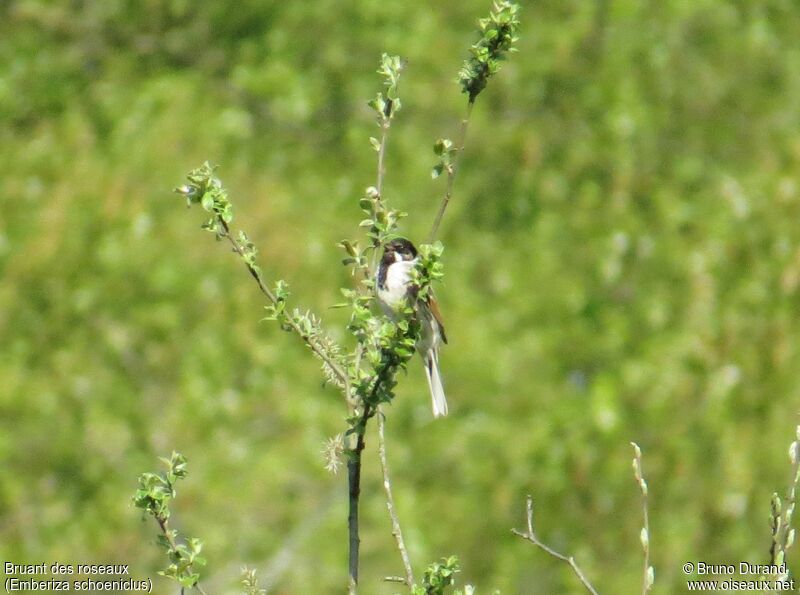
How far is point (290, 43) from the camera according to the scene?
941 cm

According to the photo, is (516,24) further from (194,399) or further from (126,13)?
(126,13)

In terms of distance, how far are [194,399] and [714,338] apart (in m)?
3.05

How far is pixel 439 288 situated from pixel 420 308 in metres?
3.65

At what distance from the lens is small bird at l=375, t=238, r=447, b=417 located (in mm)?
4434

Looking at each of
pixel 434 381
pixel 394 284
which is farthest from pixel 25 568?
pixel 394 284

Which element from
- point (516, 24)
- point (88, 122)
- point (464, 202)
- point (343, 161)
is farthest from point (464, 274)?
point (516, 24)

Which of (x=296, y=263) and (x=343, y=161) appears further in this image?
(x=343, y=161)

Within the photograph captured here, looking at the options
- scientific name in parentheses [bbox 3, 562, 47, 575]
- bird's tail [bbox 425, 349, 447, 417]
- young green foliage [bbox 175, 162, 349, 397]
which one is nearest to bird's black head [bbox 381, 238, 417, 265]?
bird's tail [bbox 425, 349, 447, 417]

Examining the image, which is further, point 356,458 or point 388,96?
point 388,96

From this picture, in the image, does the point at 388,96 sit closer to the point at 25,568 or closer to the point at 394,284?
the point at 394,284

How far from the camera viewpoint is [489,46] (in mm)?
2746

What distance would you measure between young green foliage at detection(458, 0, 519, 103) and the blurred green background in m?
4.53

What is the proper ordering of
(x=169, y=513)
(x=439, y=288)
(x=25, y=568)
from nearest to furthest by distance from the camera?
(x=169, y=513), (x=25, y=568), (x=439, y=288)

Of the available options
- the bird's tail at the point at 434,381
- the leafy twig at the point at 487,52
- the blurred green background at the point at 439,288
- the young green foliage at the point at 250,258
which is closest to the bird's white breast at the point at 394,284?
the bird's tail at the point at 434,381
